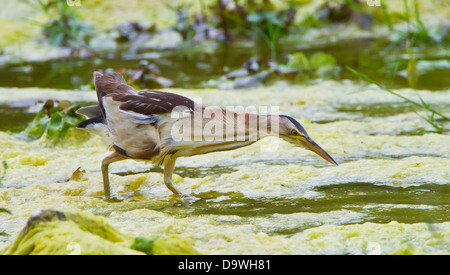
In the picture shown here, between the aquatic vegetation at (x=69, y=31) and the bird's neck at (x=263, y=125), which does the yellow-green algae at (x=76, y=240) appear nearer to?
the bird's neck at (x=263, y=125)

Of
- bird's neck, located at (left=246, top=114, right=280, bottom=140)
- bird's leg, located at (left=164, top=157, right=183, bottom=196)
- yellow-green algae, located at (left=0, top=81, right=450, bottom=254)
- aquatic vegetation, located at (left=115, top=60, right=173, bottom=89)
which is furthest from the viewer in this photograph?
aquatic vegetation, located at (left=115, top=60, right=173, bottom=89)

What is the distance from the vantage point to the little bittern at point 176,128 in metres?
3.66

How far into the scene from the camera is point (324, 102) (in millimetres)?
6375

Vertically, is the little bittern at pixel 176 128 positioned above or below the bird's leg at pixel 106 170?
above

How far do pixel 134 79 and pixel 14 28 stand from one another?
4.42 metres

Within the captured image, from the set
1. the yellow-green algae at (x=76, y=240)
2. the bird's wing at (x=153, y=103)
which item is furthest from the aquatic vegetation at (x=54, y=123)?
the yellow-green algae at (x=76, y=240)

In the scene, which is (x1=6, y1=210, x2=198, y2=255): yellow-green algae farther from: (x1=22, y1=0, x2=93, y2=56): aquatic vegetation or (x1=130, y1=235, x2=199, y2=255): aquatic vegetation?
(x1=22, y1=0, x2=93, y2=56): aquatic vegetation

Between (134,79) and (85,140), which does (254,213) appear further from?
(134,79)

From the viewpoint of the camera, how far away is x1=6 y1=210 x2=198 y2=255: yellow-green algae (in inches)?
92.6

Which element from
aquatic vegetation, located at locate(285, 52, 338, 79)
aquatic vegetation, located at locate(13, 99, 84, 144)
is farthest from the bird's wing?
aquatic vegetation, located at locate(285, 52, 338, 79)

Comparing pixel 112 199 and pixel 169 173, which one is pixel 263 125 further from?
pixel 112 199

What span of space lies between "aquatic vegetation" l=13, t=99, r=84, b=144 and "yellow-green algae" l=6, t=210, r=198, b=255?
103 inches

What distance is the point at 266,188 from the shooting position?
3.96m

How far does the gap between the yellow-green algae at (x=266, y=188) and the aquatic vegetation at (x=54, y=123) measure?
0.08 metres
